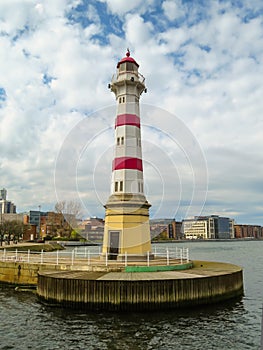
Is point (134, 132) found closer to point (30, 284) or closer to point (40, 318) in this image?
point (30, 284)

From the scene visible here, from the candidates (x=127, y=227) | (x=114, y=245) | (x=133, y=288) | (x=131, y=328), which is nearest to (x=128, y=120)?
(x=127, y=227)

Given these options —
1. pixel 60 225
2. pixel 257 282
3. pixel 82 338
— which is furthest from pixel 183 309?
pixel 60 225

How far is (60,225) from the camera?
10225 cm

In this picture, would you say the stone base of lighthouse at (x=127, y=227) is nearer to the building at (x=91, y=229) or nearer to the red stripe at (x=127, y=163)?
the red stripe at (x=127, y=163)

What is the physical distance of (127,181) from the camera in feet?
81.6

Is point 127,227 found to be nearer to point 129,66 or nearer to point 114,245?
point 114,245

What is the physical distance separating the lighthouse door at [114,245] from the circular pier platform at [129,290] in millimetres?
6060

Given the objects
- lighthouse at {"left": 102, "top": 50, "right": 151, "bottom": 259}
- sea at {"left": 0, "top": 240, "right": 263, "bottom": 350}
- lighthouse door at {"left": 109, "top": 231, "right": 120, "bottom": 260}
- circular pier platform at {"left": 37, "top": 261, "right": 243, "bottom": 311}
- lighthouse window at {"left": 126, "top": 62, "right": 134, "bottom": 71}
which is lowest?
sea at {"left": 0, "top": 240, "right": 263, "bottom": 350}

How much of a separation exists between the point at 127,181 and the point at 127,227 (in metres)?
3.38

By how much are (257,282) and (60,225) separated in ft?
269

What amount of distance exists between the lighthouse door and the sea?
7257 millimetres

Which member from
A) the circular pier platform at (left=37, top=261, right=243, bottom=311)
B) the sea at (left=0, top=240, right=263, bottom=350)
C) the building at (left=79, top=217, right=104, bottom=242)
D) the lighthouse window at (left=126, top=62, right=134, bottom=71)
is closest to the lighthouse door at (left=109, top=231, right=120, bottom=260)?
the circular pier platform at (left=37, top=261, right=243, bottom=311)

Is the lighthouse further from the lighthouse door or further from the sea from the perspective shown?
the sea

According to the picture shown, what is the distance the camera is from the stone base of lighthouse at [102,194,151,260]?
940 inches
